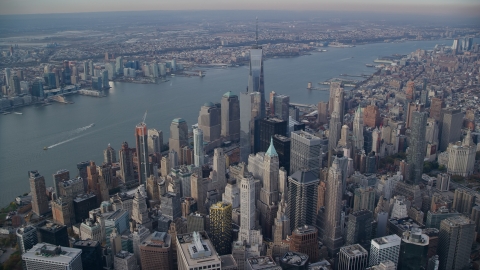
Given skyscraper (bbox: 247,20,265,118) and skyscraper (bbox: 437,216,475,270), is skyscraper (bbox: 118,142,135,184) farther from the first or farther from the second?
skyscraper (bbox: 437,216,475,270)

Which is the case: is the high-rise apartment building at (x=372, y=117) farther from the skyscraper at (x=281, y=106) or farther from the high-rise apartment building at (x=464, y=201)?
the high-rise apartment building at (x=464, y=201)

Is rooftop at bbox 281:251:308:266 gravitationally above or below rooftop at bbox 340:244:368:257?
above

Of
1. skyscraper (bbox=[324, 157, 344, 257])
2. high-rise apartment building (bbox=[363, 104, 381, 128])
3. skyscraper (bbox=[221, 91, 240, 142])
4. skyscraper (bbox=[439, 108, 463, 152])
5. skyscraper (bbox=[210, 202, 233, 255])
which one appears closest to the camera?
skyscraper (bbox=[210, 202, 233, 255])

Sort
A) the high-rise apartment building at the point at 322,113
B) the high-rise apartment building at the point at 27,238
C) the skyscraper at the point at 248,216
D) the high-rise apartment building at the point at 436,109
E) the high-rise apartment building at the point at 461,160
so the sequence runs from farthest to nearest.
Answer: the high-rise apartment building at the point at 322,113
the high-rise apartment building at the point at 436,109
the high-rise apartment building at the point at 461,160
the skyscraper at the point at 248,216
the high-rise apartment building at the point at 27,238

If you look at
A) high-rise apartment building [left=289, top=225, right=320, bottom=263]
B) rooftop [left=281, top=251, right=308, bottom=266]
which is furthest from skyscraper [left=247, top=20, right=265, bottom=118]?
rooftop [left=281, top=251, right=308, bottom=266]

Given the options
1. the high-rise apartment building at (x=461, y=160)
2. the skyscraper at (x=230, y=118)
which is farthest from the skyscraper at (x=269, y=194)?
the high-rise apartment building at (x=461, y=160)

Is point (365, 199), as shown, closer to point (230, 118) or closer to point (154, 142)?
point (230, 118)
